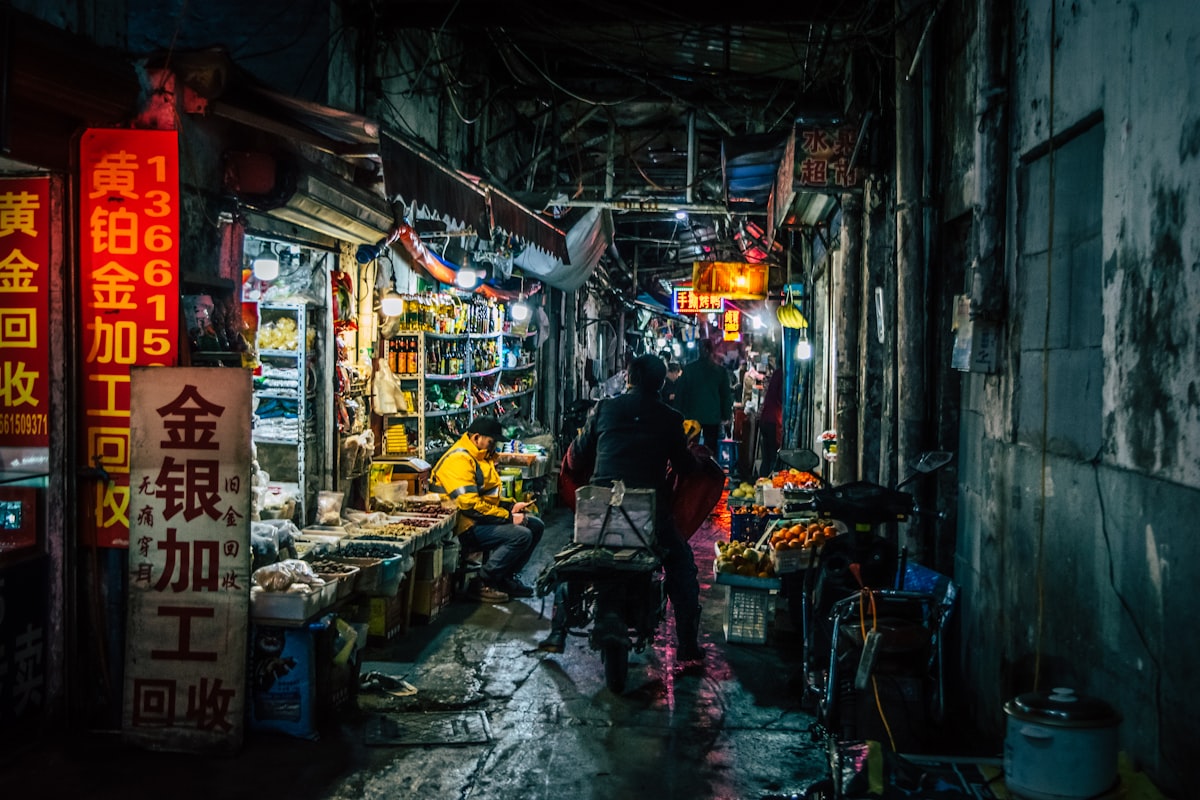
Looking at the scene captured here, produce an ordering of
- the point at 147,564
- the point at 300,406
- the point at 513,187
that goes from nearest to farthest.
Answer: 1. the point at 147,564
2. the point at 300,406
3. the point at 513,187

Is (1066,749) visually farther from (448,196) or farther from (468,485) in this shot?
(468,485)

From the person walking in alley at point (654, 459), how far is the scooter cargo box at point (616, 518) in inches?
17.7

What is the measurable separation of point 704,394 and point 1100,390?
13.3 metres

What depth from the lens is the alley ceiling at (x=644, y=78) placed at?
9023mm

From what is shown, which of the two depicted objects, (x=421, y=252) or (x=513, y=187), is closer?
(x=421, y=252)

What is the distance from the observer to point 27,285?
5.98 meters

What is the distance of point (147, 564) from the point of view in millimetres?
5840

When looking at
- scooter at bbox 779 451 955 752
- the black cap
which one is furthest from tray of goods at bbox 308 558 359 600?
scooter at bbox 779 451 955 752

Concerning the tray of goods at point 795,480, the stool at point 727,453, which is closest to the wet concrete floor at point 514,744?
the tray of goods at point 795,480

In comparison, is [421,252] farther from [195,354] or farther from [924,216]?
[924,216]

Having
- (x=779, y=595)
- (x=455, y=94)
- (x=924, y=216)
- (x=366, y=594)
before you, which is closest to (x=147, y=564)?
(x=366, y=594)

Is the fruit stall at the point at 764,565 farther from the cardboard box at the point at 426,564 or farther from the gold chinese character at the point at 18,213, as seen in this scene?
the gold chinese character at the point at 18,213

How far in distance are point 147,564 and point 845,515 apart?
177 inches

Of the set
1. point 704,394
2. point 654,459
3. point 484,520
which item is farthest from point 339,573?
point 704,394
